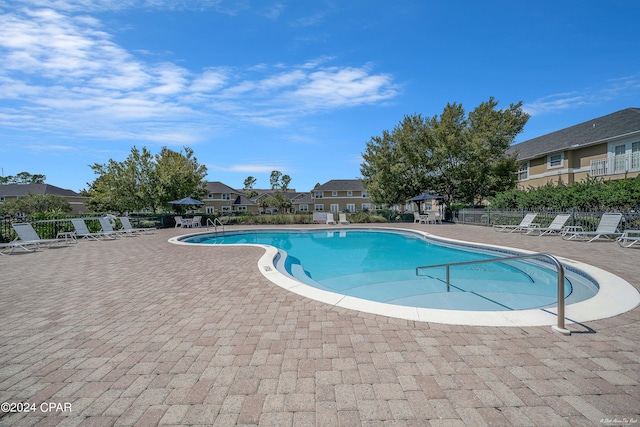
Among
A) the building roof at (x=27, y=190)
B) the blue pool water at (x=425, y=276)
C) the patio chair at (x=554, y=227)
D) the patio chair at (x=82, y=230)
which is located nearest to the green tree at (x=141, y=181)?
the patio chair at (x=82, y=230)

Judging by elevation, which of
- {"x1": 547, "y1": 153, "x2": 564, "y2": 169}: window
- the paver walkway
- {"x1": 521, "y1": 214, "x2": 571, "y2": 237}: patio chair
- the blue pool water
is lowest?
the blue pool water

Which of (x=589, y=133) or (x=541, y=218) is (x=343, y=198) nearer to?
(x=589, y=133)

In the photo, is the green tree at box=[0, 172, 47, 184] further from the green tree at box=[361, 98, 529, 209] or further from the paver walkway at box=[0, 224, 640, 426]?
the paver walkway at box=[0, 224, 640, 426]

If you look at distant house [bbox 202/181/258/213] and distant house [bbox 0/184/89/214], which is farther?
distant house [bbox 202/181/258/213]

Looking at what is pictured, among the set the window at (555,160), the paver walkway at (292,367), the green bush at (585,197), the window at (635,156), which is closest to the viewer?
the paver walkway at (292,367)

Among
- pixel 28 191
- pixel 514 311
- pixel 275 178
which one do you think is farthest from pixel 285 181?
pixel 514 311

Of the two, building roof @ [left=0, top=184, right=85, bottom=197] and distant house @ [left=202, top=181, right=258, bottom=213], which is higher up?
building roof @ [left=0, top=184, right=85, bottom=197]

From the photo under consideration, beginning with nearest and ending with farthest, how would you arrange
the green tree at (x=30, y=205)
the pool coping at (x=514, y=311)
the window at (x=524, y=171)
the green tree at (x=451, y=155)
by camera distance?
the pool coping at (x=514, y=311) → the green tree at (x=451, y=155) → the window at (x=524, y=171) → the green tree at (x=30, y=205)

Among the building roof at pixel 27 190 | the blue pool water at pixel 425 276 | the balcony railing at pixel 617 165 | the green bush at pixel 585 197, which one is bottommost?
the blue pool water at pixel 425 276

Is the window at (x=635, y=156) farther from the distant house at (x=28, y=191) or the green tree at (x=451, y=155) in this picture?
the distant house at (x=28, y=191)

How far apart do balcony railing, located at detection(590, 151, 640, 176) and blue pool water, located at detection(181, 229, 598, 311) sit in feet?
48.9

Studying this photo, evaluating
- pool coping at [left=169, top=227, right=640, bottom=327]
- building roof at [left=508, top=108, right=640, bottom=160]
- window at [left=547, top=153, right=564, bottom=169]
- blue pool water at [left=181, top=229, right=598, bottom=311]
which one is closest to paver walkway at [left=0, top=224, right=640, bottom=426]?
pool coping at [left=169, top=227, right=640, bottom=327]

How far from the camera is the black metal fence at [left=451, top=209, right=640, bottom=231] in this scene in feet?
36.0

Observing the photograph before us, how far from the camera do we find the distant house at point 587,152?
17.6m
